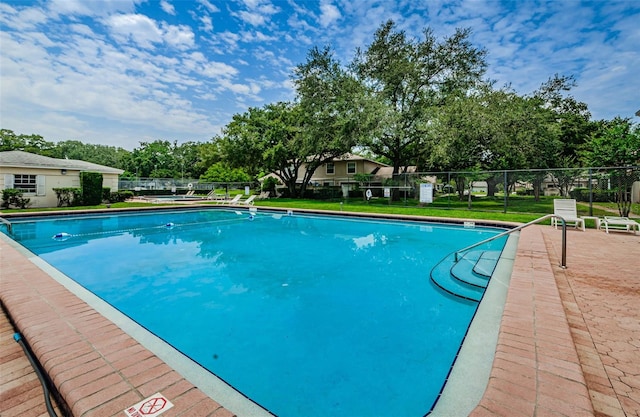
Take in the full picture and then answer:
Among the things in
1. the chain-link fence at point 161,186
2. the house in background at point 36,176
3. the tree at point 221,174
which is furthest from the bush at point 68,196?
the tree at point 221,174

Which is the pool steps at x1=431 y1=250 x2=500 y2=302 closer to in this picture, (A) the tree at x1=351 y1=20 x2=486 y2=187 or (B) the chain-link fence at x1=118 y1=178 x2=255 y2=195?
(A) the tree at x1=351 y1=20 x2=486 y2=187

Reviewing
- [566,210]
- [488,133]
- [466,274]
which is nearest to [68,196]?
[466,274]

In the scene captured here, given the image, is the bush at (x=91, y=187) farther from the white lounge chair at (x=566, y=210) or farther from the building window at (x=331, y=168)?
the white lounge chair at (x=566, y=210)

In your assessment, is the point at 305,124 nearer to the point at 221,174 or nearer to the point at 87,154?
Answer: the point at 221,174

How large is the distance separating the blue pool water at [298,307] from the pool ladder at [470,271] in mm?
245

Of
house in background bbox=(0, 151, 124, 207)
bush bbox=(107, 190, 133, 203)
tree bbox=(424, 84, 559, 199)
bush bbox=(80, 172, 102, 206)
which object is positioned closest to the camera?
house in background bbox=(0, 151, 124, 207)

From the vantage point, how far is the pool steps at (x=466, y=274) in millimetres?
4492

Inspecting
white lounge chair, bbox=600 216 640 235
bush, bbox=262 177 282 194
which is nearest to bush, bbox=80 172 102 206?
bush, bbox=262 177 282 194

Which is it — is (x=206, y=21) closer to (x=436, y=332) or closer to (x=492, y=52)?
(x=436, y=332)

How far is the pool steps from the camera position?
14.7 ft

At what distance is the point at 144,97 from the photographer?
826 inches

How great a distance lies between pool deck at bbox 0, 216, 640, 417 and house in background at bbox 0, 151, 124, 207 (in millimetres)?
16986

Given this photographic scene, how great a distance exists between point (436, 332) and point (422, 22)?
20.2 metres

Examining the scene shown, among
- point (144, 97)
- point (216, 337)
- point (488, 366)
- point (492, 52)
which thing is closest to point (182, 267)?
point (216, 337)
